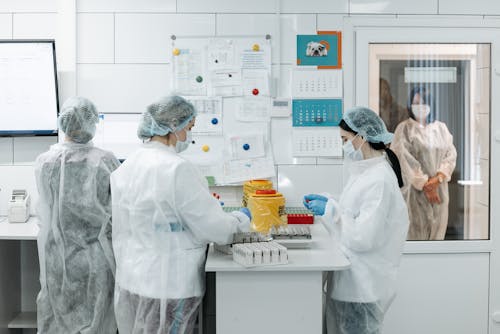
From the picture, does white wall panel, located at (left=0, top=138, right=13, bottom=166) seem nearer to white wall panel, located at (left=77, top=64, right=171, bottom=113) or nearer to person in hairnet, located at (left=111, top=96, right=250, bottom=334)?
white wall panel, located at (left=77, top=64, right=171, bottom=113)

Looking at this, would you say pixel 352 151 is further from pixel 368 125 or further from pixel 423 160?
pixel 423 160

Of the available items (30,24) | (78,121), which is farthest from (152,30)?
(78,121)

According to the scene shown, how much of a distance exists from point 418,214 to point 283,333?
1614 millimetres

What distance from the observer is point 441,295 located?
345 cm

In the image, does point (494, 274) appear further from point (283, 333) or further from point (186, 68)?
point (186, 68)

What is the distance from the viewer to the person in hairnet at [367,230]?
89.4 inches

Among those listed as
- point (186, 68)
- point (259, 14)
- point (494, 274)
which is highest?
point (259, 14)

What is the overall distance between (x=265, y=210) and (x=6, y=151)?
1.79 meters

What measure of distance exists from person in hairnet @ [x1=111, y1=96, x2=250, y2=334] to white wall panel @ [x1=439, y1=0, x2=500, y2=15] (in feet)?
6.37

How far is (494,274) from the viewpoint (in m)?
3.46

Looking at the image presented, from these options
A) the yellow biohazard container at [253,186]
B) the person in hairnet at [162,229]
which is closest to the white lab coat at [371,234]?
the person in hairnet at [162,229]

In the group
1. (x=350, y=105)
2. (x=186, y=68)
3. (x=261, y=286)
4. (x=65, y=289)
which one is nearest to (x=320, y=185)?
(x=350, y=105)

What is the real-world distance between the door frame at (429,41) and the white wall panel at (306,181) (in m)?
0.41

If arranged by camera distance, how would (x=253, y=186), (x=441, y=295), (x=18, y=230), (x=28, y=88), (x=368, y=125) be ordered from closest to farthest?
(x=368, y=125) → (x=18, y=230) → (x=253, y=186) → (x=28, y=88) → (x=441, y=295)
